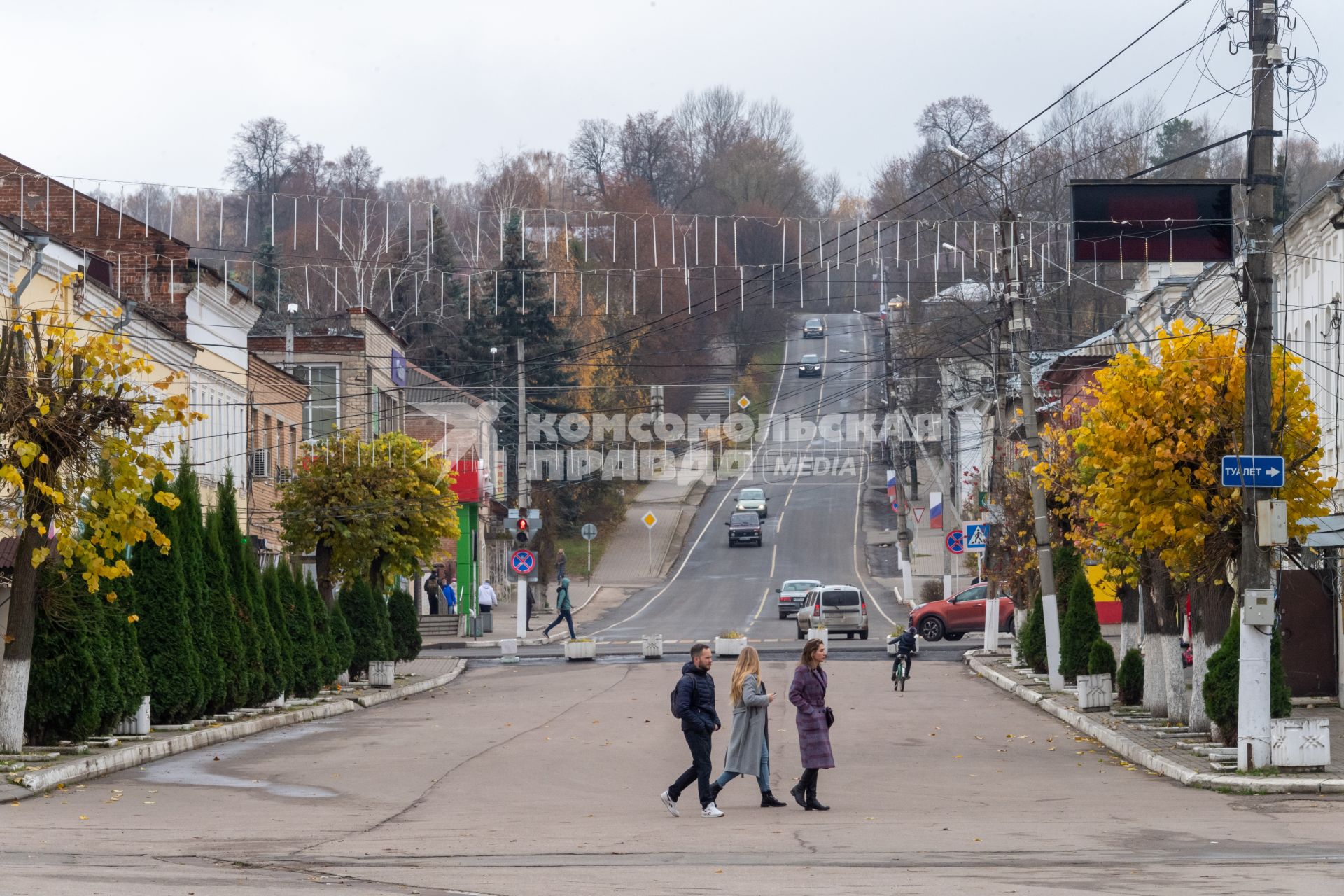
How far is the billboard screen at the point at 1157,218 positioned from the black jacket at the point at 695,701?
24.2 feet

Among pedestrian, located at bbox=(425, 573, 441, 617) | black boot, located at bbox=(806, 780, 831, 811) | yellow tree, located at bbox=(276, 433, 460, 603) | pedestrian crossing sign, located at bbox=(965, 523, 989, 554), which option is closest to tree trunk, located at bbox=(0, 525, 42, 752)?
black boot, located at bbox=(806, 780, 831, 811)

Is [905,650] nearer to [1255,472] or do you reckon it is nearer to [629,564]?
[1255,472]

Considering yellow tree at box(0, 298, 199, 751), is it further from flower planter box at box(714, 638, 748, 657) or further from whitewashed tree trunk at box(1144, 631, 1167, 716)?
flower planter box at box(714, 638, 748, 657)

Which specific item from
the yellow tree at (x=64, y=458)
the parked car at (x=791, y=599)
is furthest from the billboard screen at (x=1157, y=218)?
the parked car at (x=791, y=599)

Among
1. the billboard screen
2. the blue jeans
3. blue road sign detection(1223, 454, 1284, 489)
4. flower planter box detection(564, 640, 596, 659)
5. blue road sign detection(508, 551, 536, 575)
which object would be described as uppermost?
the billboard screen

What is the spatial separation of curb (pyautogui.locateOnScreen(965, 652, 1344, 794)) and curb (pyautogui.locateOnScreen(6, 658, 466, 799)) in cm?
1148

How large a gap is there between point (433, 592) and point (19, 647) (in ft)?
133

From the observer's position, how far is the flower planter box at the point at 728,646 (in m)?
42.5

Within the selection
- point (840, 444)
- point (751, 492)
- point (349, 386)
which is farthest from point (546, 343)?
point (840, 444)

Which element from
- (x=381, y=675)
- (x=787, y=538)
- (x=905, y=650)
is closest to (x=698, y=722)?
(x=905, y=650)

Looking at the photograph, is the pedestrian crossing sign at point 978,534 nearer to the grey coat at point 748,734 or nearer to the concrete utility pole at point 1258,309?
the concrete utility pole at point 1258,309

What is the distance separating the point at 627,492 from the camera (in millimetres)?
98438

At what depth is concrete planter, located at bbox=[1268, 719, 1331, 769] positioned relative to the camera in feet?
54.9

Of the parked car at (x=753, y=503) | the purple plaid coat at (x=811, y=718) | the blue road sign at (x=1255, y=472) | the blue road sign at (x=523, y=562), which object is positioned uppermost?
the parked car at (x=753, y=503)
